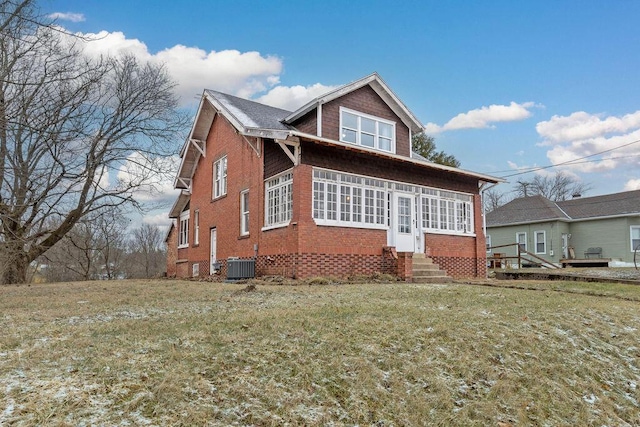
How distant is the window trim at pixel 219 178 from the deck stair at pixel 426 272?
→ 8.28 m

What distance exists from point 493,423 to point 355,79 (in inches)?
523

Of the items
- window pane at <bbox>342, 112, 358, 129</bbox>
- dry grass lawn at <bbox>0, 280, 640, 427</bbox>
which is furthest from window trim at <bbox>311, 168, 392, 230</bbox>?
dry grass lawn at <bbox>0, 280, 640, 427</bbox>

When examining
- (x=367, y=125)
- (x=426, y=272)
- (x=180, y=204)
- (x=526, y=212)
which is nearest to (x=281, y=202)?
(x=367, y=125)

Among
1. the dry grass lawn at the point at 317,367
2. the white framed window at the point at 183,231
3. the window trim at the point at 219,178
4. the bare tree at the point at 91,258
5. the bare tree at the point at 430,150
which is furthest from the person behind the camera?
the bare tree at the point at 430,150

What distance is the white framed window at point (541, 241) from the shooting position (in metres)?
28.1

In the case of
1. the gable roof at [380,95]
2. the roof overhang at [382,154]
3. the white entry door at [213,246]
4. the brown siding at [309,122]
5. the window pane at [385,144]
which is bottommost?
the white entry door at [213,246]

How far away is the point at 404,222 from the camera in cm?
1473

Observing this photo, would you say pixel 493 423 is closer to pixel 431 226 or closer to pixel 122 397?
pixel 122 397

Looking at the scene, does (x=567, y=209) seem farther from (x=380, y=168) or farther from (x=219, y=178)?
(x=219, y=178)

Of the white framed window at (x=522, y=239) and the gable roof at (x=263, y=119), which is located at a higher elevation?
the gable roof at (x=263, y=119)

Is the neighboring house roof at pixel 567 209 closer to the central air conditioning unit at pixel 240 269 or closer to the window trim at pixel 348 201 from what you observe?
the window trim at pixel 348 201

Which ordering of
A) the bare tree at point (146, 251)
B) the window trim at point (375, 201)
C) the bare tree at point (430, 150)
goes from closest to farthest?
the window trim at point (375, 201)
the bare tree at point (430, 150)
the bare tree at point (146, 251)

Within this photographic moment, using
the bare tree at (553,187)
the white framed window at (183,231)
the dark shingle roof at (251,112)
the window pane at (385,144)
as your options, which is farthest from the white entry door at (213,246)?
the bare tree at (553,187)

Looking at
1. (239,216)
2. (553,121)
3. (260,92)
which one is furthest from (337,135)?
(553,121)
